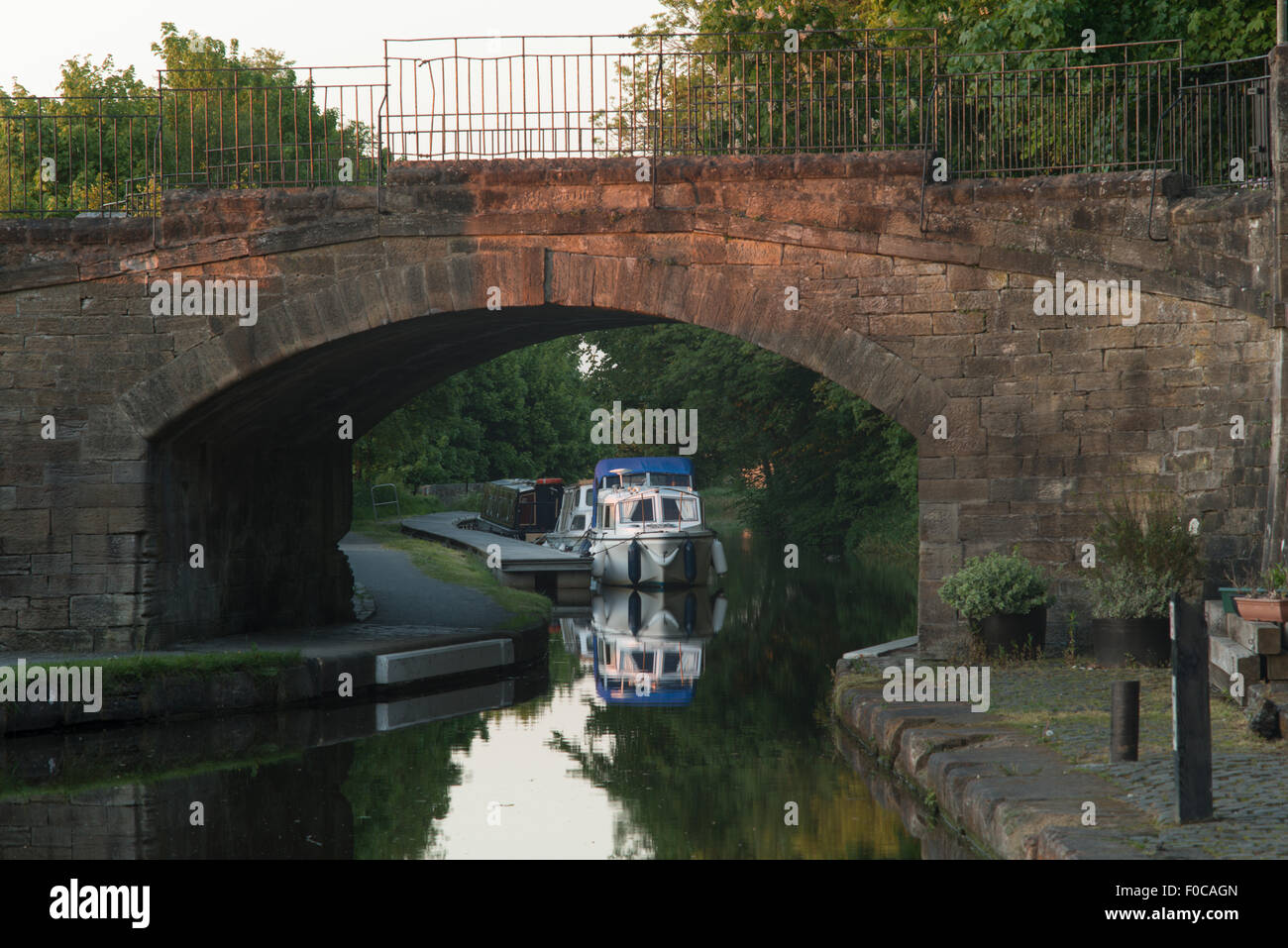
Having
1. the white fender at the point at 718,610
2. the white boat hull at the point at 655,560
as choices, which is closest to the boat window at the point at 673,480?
the white boat hull at the point at 655,560

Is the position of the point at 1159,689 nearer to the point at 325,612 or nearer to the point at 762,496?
the point at 325,612

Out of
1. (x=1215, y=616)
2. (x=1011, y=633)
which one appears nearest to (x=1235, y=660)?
(x=1215, y=616)

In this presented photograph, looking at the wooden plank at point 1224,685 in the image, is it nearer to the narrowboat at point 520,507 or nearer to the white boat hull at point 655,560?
the white boat hull at point 655,560

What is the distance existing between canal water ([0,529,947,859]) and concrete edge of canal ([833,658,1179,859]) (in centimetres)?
33

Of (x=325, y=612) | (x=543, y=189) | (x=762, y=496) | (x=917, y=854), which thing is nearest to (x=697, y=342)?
(x=762, y=496)

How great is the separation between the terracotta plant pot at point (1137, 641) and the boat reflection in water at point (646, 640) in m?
3.79

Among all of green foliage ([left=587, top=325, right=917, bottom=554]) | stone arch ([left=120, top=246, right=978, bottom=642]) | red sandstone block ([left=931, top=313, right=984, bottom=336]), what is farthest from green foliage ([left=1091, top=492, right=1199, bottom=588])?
green foliage ([left=587, top=325, right=917, bottom=554])

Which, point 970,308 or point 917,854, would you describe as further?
point 970,308

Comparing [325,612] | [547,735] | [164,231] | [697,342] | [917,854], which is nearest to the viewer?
[917,854]

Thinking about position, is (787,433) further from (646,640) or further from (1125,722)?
(1125,722)

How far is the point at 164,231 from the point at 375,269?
1960 millimetres

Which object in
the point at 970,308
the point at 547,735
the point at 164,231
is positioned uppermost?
the point at 164,231
